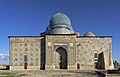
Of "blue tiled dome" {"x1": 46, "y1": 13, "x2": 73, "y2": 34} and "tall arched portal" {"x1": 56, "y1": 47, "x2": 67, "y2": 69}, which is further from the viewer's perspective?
"blue tiled dome" {"x1": 46, "y1": 13, "x2": 73, "y2": 34}

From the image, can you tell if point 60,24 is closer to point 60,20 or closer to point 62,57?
point 60,20

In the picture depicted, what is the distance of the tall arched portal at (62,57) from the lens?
3434 cm

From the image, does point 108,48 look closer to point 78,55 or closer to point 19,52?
point 78,55

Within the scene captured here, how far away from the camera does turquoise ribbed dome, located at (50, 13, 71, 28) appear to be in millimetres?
38984

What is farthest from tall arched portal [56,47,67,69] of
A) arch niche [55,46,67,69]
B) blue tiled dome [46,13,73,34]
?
blue tiled dome [46,13,73,34]

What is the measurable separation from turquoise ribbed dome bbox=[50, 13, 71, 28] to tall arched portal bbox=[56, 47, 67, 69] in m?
5.98

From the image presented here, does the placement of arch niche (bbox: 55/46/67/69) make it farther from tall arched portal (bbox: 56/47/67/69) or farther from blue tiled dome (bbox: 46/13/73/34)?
blue tiled dome (bbox: 46/13/73/34)

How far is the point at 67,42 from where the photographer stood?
34125 mm

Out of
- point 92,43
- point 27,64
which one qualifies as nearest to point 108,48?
point 92,43

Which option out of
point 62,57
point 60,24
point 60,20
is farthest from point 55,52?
point 60,20

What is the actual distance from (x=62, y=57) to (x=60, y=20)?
24.5ft

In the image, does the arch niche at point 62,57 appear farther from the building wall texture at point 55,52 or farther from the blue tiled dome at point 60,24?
the blue tiled dome at point 60,24

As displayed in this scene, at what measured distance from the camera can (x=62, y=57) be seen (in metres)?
34.6

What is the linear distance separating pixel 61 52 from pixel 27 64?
5354 mm
